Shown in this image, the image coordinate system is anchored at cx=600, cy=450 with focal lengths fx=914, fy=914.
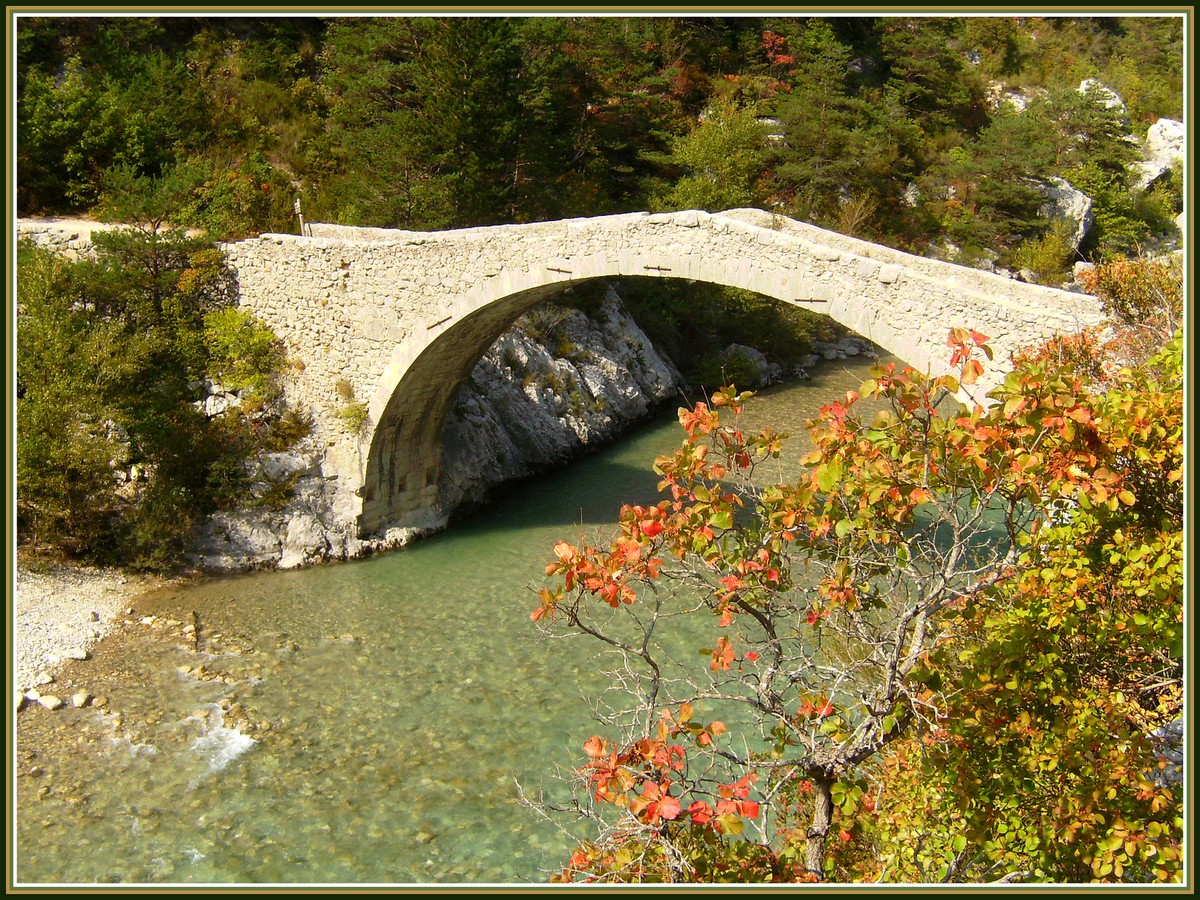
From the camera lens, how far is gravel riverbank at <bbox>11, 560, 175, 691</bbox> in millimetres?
9633

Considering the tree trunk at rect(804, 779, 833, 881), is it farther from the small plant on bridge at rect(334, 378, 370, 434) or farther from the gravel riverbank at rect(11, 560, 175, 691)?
the small plant on bridge at rect(334, 378, 370, 434)

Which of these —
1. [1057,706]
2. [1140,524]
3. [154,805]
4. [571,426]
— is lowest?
[154,805]

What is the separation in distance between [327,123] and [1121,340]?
19.3m

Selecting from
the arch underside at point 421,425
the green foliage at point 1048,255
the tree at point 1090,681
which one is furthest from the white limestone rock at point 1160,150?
the tree at point 1090,681

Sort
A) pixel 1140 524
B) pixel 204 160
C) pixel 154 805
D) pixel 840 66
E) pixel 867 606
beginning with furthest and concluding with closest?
pixel 840 66
pixel 204 160
pixel 154 805
pixel 867 606
pixel 1140 524

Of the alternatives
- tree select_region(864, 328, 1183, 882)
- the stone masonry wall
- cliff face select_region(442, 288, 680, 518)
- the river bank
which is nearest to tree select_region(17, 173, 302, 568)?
the river bank

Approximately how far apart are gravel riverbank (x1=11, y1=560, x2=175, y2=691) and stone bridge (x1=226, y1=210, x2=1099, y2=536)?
123 inches

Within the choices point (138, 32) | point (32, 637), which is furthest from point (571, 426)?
point (138, 32)

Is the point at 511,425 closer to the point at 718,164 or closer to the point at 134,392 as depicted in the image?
the point at 134,392

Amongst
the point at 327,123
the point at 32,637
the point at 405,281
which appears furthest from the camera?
the point at 327,123

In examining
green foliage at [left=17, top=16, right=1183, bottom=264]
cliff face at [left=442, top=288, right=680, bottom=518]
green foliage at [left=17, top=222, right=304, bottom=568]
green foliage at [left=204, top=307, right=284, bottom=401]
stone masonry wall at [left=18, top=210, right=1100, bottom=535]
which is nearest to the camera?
stone masonry wall at [left=18, top=210, right=1100, bottom=535]

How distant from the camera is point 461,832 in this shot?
740 centimetres

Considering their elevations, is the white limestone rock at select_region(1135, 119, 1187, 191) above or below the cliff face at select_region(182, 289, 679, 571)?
above

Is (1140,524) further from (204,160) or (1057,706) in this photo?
(204,160)
